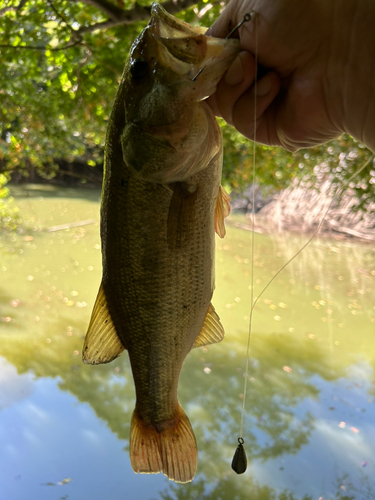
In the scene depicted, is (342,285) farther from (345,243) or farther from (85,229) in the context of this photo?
(85,229)

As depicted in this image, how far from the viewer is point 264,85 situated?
3.76 ft

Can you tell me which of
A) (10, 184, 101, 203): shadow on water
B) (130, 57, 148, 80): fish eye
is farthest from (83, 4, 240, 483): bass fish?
(10, 184, 101, 203): shadow on water

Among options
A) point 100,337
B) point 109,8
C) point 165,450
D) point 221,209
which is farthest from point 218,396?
point 109,8

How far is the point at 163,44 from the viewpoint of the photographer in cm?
102

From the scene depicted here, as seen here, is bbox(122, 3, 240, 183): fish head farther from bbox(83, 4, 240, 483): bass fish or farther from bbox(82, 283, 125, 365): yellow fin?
bbox(82, 283, 125, 365): yellow fin

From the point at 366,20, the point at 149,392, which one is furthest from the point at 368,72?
the point at 149,392

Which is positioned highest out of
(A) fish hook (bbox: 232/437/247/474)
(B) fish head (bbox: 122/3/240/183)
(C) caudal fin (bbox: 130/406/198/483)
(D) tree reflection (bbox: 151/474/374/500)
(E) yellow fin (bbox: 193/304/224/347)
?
(B) fish head (bbox: 122/3/240/183)

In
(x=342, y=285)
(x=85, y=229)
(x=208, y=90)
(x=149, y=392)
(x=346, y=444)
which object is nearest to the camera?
(x=208, y=90)

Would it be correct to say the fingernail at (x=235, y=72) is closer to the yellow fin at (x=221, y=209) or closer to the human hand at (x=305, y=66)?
the human hand at (x=305, y=66)

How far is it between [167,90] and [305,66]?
17.9 inches

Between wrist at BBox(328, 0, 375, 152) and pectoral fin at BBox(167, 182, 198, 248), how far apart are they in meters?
0.54

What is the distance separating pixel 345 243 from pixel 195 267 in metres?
10.4

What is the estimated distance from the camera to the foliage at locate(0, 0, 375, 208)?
425cm

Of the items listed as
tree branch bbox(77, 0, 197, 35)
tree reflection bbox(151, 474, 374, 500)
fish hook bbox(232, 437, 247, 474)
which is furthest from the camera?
tree branch bbox(77, 0, 197, 35)
